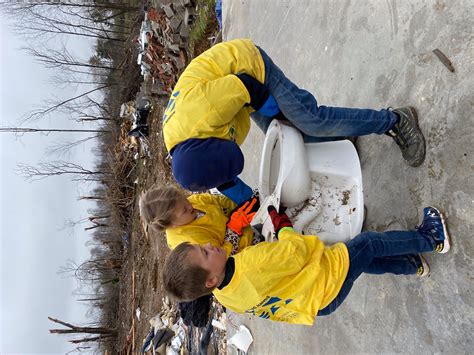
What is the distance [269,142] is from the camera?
2275 millimetres

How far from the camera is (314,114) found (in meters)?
1.97

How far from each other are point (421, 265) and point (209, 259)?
1.06m

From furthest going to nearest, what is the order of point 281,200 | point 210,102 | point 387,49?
point 387,49 < point 281,200 < point 210,102

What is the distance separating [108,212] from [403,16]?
1186 cm

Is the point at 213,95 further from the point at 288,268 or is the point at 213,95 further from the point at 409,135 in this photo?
the point at 409,135

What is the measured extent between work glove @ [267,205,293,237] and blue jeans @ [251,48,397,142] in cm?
47

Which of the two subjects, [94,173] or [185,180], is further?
[94,173]

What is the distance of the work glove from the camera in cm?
198

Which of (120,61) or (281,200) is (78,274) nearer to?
(120,61)

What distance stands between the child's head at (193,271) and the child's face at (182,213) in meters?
A: 0.36

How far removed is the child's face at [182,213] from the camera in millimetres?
2154

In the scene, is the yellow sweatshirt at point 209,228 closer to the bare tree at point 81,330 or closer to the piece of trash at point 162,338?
the piece of trash at point 162,338

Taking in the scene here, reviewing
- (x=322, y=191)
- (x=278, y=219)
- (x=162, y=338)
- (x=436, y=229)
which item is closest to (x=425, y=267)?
(x=436, y=229)

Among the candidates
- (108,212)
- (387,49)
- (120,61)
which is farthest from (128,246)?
(387,49)
